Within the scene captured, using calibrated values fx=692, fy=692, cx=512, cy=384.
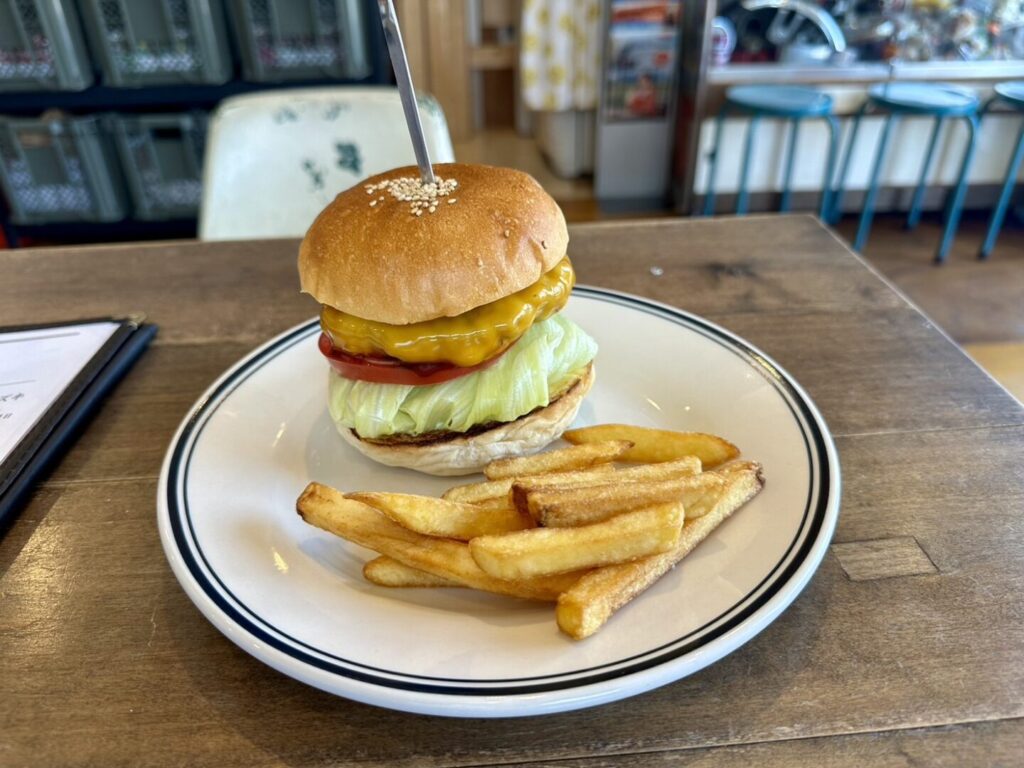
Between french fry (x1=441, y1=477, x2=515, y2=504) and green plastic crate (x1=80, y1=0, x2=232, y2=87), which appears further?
green plastic crate (x1=80, y1=0, x2=232, y2=87)

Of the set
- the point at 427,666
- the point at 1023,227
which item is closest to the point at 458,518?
the point at 427,666

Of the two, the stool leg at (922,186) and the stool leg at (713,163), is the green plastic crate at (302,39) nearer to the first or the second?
the stool leg at (713,163)

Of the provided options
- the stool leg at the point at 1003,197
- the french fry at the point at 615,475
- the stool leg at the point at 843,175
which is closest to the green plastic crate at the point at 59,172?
the french fry at the point at 615,475

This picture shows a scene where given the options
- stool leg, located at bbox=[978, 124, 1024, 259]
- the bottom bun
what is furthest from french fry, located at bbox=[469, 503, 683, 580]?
stool leg, located at bbox=[978, 124, 1024, 259]

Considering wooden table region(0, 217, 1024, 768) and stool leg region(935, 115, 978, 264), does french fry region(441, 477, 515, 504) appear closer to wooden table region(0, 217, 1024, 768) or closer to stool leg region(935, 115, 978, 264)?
wooden table region(0, 217, 1024, 768)

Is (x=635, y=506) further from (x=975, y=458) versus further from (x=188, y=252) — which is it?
(x=188, y=252)

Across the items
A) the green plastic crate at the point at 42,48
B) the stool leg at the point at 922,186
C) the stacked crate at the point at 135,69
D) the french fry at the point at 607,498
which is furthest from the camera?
the stool leg at the point at 922,186

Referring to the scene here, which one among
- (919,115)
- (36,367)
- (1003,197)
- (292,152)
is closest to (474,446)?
(36,367)
